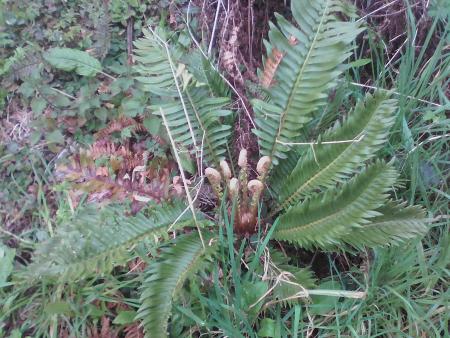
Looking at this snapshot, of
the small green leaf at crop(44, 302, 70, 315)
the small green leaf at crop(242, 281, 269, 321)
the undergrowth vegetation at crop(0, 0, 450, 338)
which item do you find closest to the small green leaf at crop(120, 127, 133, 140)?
the undergrowth vegetation at crop(0, 0, 450, 338)

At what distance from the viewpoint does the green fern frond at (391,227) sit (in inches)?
66.4

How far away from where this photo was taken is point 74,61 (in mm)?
2277

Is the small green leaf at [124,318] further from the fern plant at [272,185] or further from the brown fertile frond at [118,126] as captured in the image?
the brown fertile frond at [118,126]

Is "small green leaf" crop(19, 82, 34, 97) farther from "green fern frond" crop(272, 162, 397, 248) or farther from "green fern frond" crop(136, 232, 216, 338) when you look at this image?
"green fern frond" crop(272, 162, 397, 248)

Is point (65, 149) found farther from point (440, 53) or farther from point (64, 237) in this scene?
point (440, 53)

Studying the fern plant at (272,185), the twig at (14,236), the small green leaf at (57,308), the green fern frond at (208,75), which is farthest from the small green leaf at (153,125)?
the small green leaf at (57,308)

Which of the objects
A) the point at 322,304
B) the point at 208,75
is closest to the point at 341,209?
the point at 322,304

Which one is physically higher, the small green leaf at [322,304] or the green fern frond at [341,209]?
the green fern frond at [341,209]

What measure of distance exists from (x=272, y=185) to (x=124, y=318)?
749 mm

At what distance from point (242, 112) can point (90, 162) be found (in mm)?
671

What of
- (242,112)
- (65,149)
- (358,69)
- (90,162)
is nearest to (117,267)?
(90,162)

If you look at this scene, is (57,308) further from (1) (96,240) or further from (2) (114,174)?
(2) (114,174)

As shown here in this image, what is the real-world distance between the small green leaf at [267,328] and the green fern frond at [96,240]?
44 centimetres

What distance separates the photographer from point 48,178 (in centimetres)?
221
